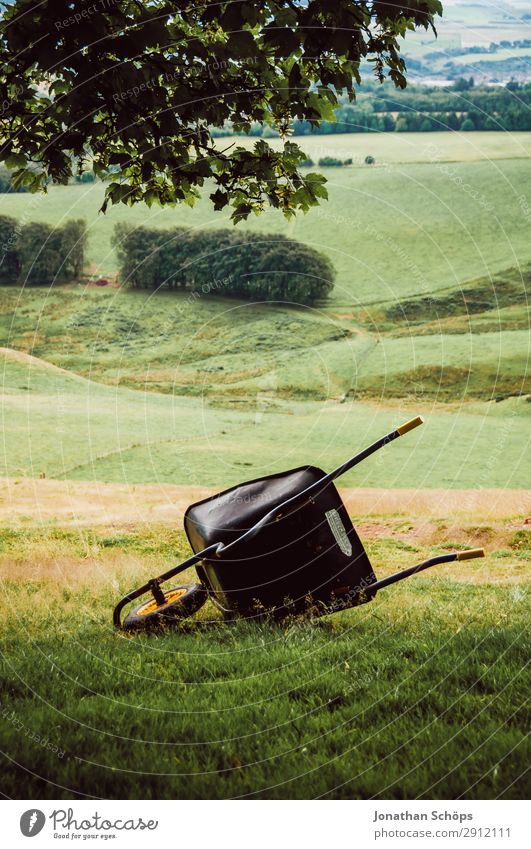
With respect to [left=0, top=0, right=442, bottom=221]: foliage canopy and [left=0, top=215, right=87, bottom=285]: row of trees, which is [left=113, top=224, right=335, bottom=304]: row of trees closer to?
[left=0, top=215, right=87, bottom=285]: row of trees

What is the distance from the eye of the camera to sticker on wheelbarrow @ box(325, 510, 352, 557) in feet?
21.4

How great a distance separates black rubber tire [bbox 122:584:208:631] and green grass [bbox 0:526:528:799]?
0.16 m

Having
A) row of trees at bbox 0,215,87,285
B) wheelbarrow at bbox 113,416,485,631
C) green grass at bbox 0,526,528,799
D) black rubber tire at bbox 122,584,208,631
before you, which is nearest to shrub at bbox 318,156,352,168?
row of trees at bbox 0,215,87,285

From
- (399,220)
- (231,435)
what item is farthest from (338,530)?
(399,220)

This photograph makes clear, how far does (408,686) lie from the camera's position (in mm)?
5652

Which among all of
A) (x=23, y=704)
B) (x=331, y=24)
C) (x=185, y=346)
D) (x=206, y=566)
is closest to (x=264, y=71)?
(x=331, y=24)

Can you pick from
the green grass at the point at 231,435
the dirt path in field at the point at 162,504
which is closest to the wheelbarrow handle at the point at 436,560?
the dirt path in field at the point at 162,504

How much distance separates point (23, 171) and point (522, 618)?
642 centimetres

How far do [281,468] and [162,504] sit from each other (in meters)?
6.31

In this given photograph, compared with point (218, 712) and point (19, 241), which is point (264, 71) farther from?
point (19, 241)

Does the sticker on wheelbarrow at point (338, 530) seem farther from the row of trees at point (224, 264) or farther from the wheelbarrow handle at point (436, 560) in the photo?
the row of trees at point (224, 264)

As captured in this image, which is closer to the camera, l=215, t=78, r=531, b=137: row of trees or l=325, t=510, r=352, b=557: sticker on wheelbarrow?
l=325, t=510, r=352, b=557: sticker on wheelbarrow

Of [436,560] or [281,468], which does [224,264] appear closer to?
[281,468]
